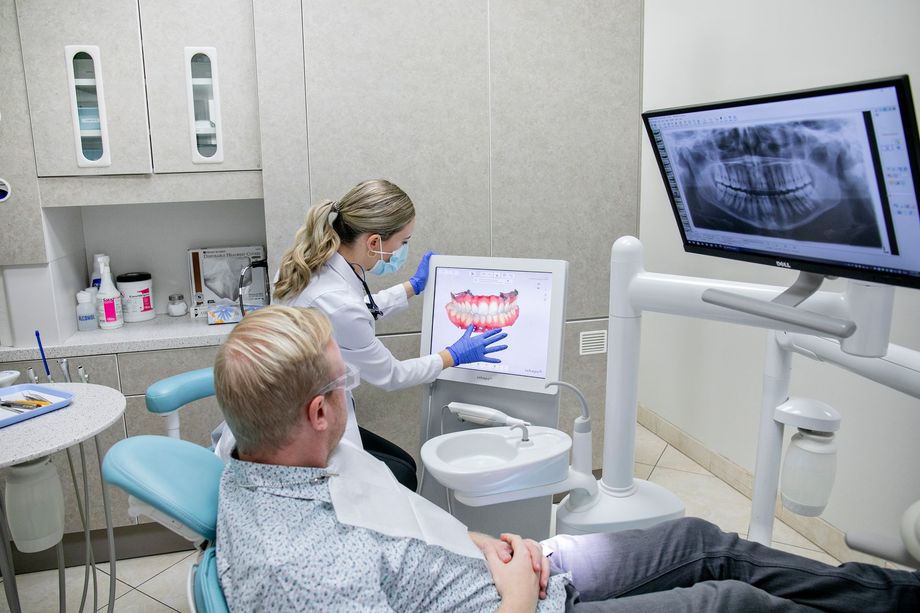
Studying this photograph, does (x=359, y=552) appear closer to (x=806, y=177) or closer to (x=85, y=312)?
(x=806, y=177)

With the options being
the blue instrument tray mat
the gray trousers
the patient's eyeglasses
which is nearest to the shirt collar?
the patient's eyeglasses

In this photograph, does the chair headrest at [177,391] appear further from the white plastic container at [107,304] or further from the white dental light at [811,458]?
the white dental light at [811,458]

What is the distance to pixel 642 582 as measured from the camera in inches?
56.2

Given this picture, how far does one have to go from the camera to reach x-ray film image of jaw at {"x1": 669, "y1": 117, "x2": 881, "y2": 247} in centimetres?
98

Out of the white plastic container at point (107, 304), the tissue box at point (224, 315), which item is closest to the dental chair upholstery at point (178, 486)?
the tissue box at point (224, 315)

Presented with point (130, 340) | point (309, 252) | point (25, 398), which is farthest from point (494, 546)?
point (130, 340)

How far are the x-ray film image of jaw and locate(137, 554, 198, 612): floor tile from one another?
2093 mm

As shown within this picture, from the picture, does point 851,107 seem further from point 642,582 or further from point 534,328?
point 534,328

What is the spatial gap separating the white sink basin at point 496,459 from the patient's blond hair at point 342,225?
63cm

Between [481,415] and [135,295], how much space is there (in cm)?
156

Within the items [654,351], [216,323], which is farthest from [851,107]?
[654,351]

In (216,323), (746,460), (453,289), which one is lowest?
(746,460)

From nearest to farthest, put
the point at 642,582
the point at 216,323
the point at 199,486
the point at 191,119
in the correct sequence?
the point at 199,486
the point at 642,582
the point at 191,119
the point at 216,323

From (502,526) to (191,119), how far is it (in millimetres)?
1750
